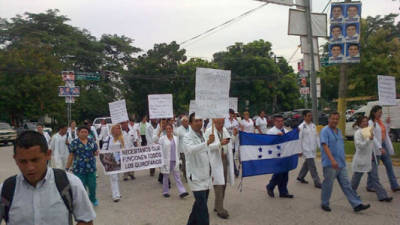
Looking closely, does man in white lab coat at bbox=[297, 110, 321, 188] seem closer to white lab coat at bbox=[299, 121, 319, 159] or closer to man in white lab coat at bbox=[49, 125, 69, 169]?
white lab coat at bbox=[299, 121, 319, 159]

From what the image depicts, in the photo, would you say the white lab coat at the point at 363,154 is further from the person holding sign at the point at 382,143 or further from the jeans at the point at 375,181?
the person holding sign at the point at 382,143

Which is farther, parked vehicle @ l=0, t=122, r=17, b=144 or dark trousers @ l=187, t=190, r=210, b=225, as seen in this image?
parked vehicle @ l=0, t=122, r=17, b=144

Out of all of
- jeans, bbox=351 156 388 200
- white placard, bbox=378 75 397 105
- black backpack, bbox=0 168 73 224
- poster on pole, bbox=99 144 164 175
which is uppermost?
white placard, bbox=378 75 397 105

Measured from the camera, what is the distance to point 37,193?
2209mm

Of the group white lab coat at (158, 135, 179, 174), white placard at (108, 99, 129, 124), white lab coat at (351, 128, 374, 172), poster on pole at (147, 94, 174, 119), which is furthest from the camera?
poster on pole at (147, 94, 174, 119)

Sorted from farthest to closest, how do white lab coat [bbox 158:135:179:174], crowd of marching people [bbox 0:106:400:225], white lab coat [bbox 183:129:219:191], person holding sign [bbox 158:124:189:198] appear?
1. white lab coat [bbox 158:135:179:174]
2. person holding sign [bbox 158:124:189:198]
3. crowd of marching people [bbox 0:106:400:225]
4. white lab coat [bbox 183:129:219:191]

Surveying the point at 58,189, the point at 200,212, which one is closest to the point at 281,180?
the point at 200,212

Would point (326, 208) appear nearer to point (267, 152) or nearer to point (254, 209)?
point (254, 209)

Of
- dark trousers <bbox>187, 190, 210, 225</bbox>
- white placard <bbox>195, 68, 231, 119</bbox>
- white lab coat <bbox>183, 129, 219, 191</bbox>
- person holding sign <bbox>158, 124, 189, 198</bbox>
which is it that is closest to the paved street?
person holding sign <bbox>158, 124, 189, 198</bbox>

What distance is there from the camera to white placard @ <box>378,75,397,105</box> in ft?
25.3

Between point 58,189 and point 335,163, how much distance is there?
472 cm

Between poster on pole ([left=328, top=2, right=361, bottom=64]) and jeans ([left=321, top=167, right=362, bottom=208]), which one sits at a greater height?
poster on pole ([left=328, top=2, right=361, bottom=64])

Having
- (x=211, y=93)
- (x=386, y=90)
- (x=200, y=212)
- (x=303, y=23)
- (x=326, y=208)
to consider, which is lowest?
(x=326, y=208)

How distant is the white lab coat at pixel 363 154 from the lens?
663cm
